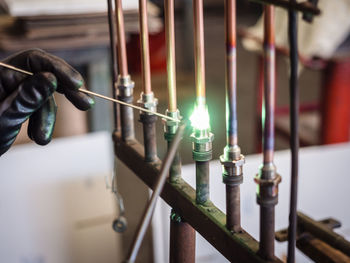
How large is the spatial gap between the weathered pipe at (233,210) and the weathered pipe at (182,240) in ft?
0.41

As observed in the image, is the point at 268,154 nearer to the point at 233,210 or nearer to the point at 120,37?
the point at 233,210

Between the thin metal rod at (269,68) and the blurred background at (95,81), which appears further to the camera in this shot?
the blurred background at (95,81)

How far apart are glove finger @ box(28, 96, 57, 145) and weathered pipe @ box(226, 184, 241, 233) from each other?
320 mm

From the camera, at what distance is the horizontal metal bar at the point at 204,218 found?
0.65m

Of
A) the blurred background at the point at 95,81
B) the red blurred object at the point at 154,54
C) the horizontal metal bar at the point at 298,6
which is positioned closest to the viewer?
the horizontal metal bar at the point at 298,6

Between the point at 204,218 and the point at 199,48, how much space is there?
25 centimetres

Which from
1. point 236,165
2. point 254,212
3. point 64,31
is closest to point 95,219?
point 254,212

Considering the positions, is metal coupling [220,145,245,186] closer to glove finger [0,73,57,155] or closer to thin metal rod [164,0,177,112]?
thin metal rod [164,0,177,112]

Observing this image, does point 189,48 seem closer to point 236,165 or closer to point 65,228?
point 65,228

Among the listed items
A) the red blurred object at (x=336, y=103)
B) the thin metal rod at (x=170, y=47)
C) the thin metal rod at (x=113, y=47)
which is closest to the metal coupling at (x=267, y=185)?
the thin metal rod at (x=170, y=47)

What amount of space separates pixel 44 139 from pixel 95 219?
127 centimetres

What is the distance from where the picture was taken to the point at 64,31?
7.06 ft

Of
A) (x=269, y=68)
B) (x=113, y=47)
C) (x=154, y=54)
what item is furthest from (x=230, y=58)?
(x=154, y=54)

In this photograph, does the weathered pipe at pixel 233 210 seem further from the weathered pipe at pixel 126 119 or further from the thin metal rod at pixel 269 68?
the weathered pipe at pixel 126 119
